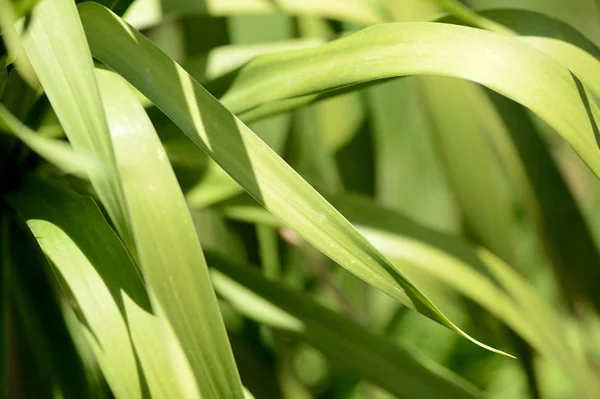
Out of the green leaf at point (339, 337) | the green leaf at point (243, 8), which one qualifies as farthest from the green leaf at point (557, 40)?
the green leaf at point (339, 337)

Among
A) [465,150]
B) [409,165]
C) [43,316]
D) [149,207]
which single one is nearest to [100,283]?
[149,207]

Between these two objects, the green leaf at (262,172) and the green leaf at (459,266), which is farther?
the green leaf at (459,266)

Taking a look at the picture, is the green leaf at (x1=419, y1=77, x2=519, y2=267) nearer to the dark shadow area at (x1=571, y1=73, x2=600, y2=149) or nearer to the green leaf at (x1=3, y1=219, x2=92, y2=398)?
the dark shadow area at (x1=571, y1=73, x2=600, y2=149)

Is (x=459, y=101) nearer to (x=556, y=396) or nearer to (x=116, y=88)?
(x=116, y=88)

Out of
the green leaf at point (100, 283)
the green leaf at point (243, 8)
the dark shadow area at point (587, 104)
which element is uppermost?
the green leaf at point (243, 8)

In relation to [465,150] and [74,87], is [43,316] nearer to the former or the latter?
[74,87]

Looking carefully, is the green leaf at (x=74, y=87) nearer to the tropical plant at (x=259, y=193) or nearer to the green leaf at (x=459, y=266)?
the tropical plant at (x=259, y=193)

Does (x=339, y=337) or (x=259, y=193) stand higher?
(x=259, y=193)

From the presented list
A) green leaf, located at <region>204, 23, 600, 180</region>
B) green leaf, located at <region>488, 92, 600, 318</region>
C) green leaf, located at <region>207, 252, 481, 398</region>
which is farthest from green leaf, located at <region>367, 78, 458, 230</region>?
green leaf, located at <region>204, 23, 600, 180</region>
